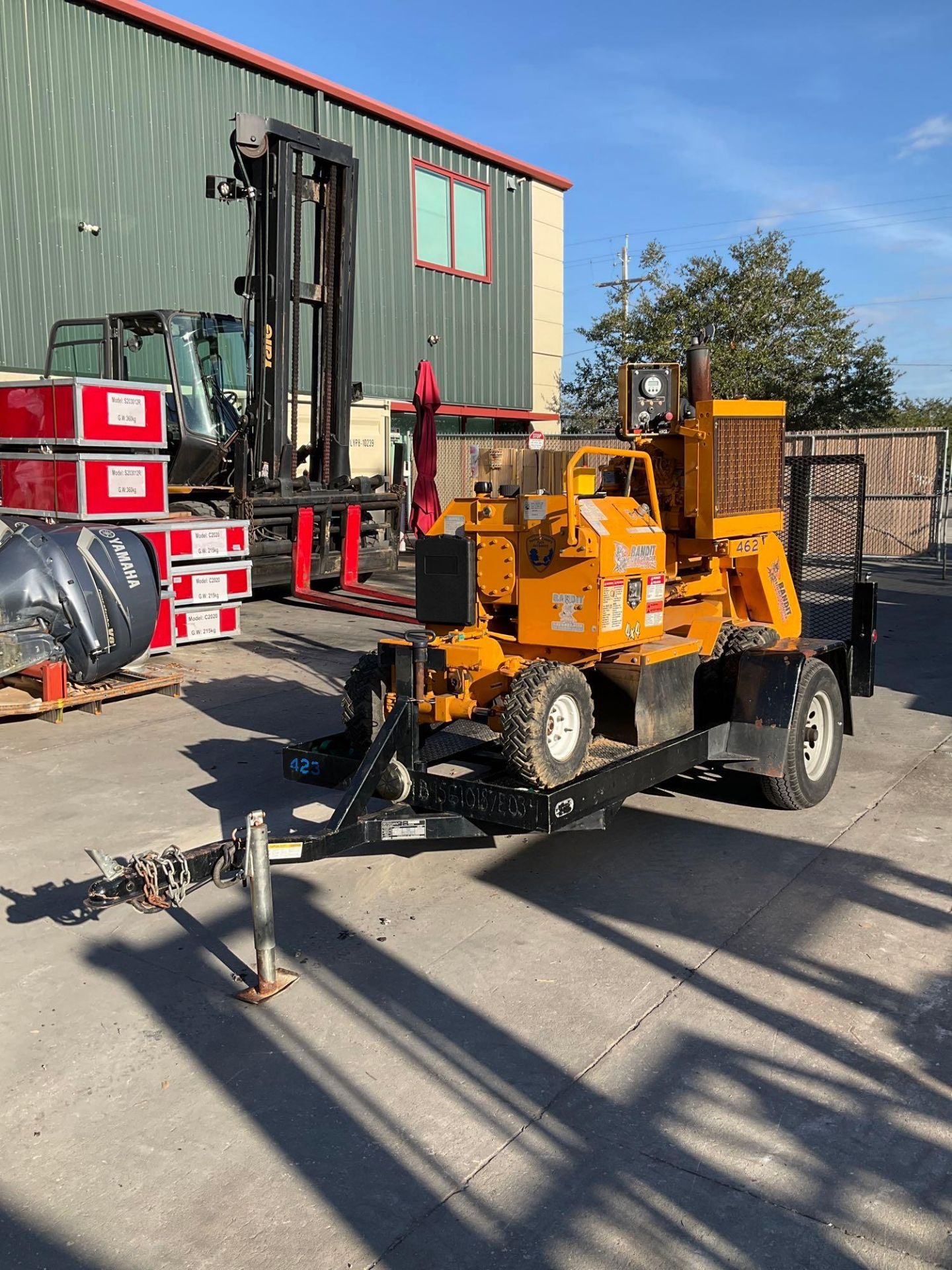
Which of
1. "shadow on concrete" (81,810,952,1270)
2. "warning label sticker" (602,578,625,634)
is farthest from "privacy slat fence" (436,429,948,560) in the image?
"shadow on concrete" (81,810,952,1270)

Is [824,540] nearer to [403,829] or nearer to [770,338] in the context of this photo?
[403,829]

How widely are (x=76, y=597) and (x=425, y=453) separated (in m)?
6.43

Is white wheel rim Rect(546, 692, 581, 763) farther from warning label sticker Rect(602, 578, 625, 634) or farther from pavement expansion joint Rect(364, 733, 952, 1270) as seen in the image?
pavement expansion joint Rect(364, 733, 952, 1270)

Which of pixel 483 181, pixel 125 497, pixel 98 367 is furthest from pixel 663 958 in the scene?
pixel 483 181

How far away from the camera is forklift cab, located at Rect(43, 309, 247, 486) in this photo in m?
13.3

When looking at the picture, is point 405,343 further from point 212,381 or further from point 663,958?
point 663,958

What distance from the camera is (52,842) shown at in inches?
230

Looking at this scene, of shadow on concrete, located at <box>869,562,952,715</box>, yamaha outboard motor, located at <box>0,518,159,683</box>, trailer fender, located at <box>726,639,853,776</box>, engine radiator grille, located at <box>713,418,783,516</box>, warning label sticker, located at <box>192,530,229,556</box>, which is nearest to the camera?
trailer fender, located at <box>726,639,853,776</box>

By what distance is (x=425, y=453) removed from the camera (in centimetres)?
1387

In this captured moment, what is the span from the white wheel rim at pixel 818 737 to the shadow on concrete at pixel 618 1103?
4.62 feet

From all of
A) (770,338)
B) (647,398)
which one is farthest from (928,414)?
(647,398)

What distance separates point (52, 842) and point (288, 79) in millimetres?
17728

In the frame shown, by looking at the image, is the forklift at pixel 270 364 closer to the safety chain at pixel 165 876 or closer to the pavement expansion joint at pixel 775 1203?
the safety chain at pixel 165 876

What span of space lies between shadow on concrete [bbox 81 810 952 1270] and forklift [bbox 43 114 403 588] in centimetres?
935
